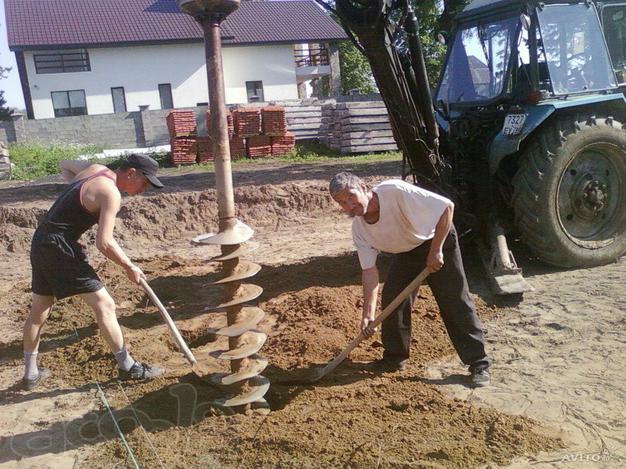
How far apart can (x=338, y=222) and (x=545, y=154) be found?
4124 millimetres

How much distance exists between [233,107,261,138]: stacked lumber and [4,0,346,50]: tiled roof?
12.8 m

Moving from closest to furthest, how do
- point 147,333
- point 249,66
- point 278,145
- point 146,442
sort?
point 146,442 → point 147,333 → point 278,145 → point 249,66

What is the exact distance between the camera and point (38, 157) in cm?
1536

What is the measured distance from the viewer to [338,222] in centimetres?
914

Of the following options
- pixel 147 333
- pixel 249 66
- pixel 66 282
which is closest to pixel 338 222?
pixel 147 333

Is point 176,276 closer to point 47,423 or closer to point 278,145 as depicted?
point 47,423

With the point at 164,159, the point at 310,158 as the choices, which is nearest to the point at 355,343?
the point at 310,158

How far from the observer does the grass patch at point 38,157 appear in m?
13.9

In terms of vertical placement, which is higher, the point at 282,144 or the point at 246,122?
the point at 246,122

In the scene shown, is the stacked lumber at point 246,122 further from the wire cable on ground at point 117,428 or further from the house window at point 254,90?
the house window at point 254,90

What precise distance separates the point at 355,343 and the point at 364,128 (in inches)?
452

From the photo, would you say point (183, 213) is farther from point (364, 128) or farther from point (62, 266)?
point (364, 128)

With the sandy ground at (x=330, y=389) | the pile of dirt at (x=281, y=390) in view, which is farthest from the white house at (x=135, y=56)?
the sandy ground at (x=330, y=389)

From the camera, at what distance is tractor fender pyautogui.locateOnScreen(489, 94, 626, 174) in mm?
5344
